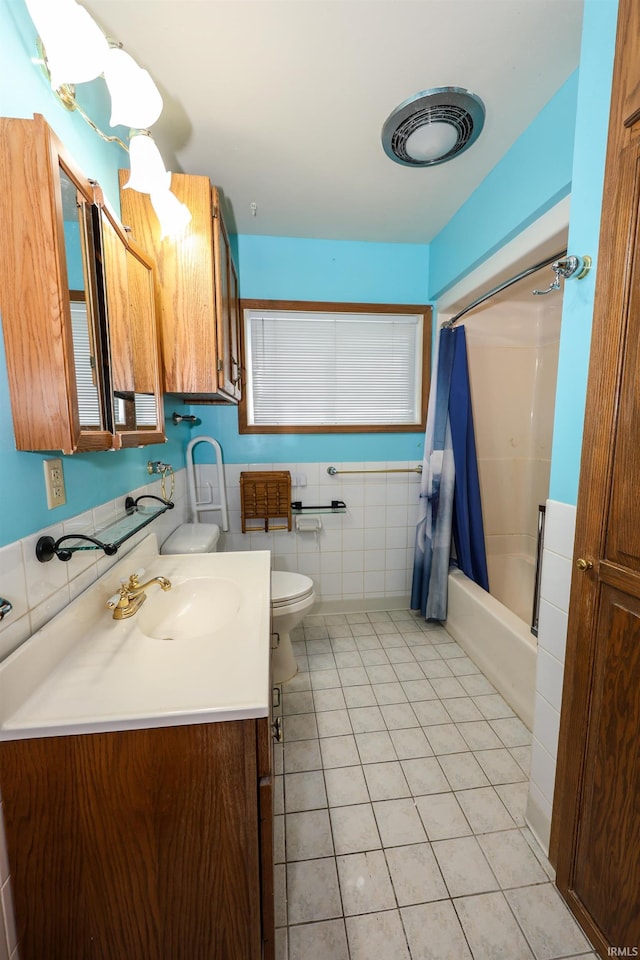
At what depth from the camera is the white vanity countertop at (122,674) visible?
0.68 m

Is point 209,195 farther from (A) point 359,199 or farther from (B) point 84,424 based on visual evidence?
(B) point 84,424

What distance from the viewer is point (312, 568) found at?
102 inches

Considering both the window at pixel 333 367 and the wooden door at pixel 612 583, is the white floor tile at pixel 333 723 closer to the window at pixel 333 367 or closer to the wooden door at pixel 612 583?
the wooden door at pixel 612 583

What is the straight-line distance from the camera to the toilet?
5.90 feet

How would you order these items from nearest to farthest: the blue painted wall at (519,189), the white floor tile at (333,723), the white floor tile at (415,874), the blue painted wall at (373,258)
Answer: the blue painted wall at (373,258) < the white floor tile at (415,874) < the blue painted wall at (519,189) < the white floor tile at (333,723)

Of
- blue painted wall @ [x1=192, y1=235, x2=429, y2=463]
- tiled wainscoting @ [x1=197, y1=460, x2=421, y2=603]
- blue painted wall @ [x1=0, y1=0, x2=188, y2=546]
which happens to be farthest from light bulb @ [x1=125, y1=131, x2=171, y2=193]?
tiled wainscoting @ [x1=197, y1=460, x2=421, y2=603]

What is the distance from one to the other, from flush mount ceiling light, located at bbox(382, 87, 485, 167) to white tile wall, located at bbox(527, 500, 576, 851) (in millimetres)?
1432

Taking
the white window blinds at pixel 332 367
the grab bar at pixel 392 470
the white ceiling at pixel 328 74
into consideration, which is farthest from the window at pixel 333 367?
the white ceiling at pixel 328 74

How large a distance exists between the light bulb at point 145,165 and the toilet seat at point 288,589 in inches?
65.0

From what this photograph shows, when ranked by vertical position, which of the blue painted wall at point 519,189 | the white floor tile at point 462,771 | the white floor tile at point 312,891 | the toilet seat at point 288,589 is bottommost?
the white floor tile at point 312,891

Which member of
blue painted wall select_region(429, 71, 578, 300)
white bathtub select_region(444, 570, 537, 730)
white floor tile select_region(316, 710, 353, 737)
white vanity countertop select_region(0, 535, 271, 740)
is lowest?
white floor tile select_region(316, 710, 353, 737)

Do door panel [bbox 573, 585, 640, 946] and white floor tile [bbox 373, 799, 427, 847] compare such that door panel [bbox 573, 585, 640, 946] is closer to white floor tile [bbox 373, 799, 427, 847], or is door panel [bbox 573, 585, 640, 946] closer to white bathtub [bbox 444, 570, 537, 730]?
white floor tile [bbox 373, 799, 427, 847]

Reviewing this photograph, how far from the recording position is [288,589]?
1901 mm

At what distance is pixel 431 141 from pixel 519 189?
403 mm
